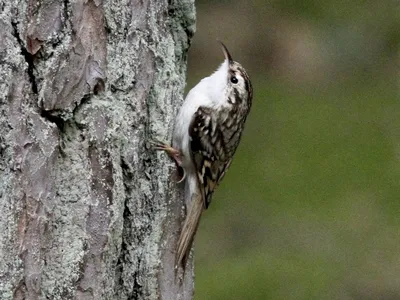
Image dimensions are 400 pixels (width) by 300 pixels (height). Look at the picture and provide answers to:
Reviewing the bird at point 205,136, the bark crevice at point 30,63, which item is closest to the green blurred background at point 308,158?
the bird at point 205,136

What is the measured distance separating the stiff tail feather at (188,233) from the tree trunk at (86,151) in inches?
1.1

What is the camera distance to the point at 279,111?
6.14 meters

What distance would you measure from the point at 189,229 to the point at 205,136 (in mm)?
538

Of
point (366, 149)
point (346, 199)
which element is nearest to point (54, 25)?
point (346, 199)

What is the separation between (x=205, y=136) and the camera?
10.6 ft

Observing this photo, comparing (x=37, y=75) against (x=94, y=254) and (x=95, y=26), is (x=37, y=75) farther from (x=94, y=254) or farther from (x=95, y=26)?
(x=94, y=254)

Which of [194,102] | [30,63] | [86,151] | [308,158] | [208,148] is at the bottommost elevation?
[308,158]

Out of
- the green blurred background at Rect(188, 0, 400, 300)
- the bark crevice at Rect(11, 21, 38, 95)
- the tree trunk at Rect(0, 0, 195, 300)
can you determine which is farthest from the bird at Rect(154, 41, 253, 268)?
the green blurred background at Rect(188, 0, 400, 300)

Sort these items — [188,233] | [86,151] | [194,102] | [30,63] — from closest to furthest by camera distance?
[30,63] → [86,151] → [188,233] → [194,102]

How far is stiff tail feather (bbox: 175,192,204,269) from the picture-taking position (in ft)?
8.90

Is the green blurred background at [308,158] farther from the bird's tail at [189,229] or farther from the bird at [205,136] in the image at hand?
the bird's tail at [189,229]

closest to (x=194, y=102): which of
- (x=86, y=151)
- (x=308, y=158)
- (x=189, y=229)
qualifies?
(x=189, y=229)

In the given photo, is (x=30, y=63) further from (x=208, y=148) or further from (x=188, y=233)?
(x=208, y=148)

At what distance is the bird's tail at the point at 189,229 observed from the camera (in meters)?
2.71
